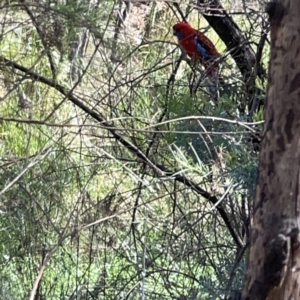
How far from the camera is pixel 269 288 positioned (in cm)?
82

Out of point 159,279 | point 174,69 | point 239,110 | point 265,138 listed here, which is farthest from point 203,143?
point 265,138

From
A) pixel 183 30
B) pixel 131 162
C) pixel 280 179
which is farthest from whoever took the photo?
pixel 183 30

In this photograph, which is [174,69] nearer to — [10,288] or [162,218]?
[162,218]

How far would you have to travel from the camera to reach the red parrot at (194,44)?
1.79 m

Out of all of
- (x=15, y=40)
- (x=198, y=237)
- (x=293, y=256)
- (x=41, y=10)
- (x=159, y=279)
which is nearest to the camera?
(x=293, y=256)

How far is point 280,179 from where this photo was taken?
2.71ft

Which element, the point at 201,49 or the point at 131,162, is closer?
the point at 131,162

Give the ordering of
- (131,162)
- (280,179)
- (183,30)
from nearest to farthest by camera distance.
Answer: (280,179) < (131,162) < (183,30)

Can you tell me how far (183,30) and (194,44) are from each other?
7 centimetres

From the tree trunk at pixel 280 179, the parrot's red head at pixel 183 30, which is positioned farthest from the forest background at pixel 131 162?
the tree trunk at pixel 280 179

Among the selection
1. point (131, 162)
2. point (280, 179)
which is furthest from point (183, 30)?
point (280, 179)

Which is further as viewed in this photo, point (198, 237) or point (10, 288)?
point (10, 288)

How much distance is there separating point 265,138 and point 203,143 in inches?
22.7

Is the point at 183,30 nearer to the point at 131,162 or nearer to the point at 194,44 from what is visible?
the point at 194,44
